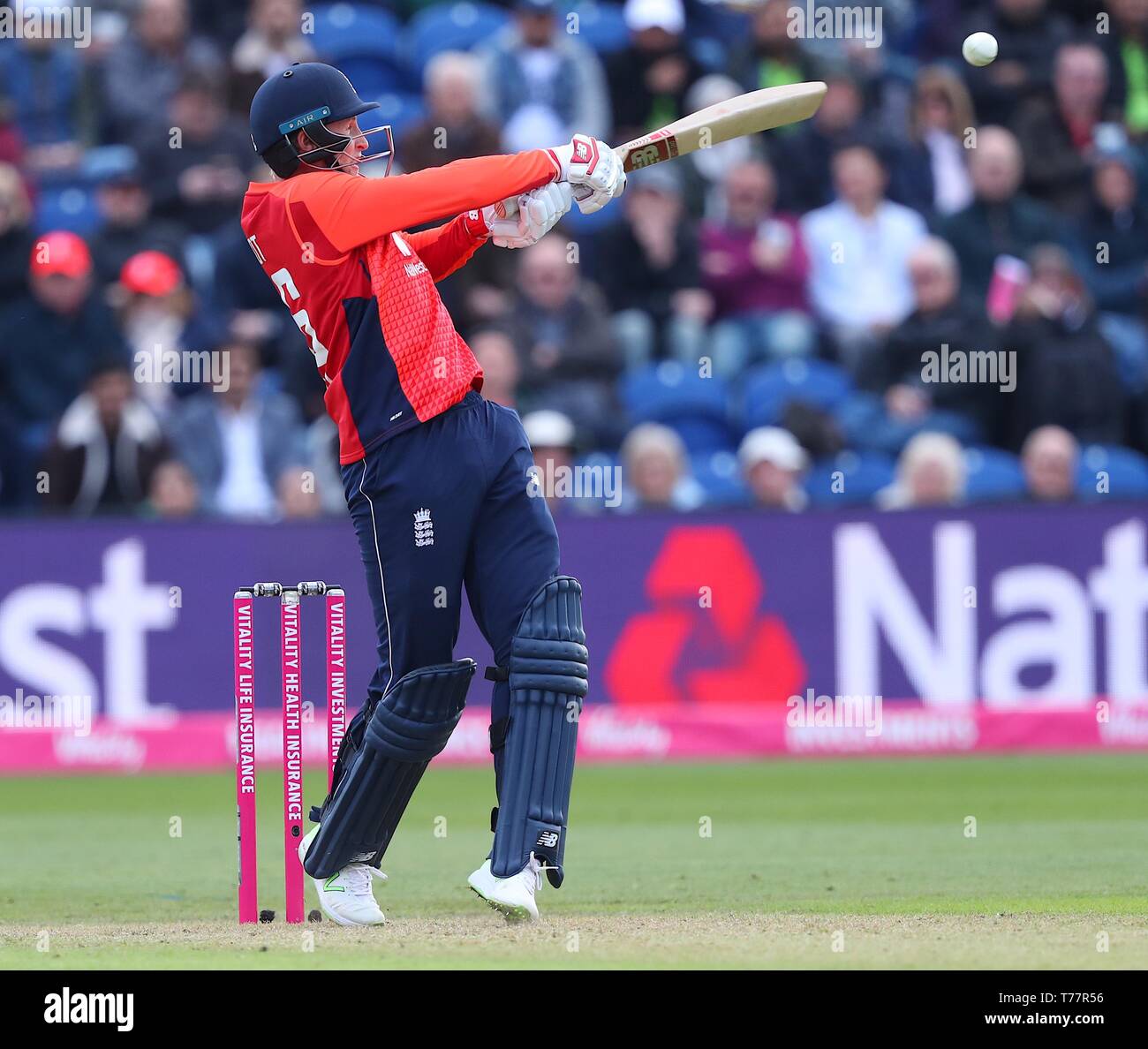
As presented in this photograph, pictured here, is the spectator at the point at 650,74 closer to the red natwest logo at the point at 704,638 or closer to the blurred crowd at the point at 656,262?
the blurred crowd at the point at 656,262

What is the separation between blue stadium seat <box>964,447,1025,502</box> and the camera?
12305 mm

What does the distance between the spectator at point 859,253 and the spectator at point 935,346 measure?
0.59 meters

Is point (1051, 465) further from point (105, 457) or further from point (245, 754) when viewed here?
point (245, 754)

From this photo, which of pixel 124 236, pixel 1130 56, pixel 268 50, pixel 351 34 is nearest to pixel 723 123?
pixel 124 236

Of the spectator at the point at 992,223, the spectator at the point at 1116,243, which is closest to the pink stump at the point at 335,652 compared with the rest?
the spectator at the point at 992,223

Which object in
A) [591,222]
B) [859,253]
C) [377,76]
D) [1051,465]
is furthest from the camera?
[377,76]

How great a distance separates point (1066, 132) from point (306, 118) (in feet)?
32.4

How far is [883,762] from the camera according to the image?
36.9 feet

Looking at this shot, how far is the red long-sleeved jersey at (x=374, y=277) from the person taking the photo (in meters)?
5.69

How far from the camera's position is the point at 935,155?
566 inches

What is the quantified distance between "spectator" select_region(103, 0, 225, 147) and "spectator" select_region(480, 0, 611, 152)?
80.5 inches

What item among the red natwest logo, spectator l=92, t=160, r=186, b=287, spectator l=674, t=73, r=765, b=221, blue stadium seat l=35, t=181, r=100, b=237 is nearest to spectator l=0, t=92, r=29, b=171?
blue stadium seat l=35, t=181, r=100, b=237

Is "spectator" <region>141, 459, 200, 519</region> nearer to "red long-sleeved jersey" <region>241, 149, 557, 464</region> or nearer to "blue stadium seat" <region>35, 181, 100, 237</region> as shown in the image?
"blue stadium seat" <region>35, 181, 100, 237</region>

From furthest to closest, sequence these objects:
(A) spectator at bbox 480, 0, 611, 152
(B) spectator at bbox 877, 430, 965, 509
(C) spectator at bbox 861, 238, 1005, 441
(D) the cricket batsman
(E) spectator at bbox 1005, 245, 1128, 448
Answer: (A) spectator at bbox 480, 0, 611, 152 < (C) spectator at bbox 861, 238, 1005, 441 < (E) spectator at bbox 1005, 245, 1128, 448 < (B) spectator at bbox 877, 430, 965, 509 < (D) the cricket batsman
